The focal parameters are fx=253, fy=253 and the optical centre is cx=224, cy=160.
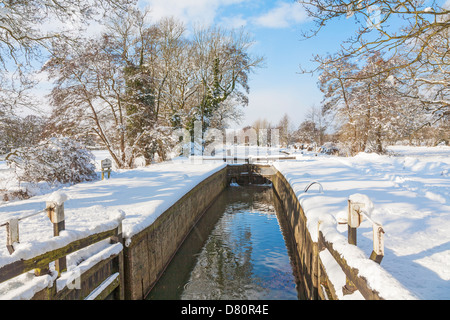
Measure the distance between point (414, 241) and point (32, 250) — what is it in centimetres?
539

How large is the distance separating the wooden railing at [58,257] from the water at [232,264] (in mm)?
1568

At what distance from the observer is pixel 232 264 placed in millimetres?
7000

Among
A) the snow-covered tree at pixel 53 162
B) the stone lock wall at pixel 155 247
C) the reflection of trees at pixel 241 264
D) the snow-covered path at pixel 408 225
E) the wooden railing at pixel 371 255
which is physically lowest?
the reflection of trees at pixel 241 264

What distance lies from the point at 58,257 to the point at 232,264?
497cm

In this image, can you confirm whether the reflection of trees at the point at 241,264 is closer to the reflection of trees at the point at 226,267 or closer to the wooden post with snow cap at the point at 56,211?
the reflection of trees at the point at 226,267

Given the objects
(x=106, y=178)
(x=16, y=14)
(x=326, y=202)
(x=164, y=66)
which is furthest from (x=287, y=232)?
(x=164, y=66)

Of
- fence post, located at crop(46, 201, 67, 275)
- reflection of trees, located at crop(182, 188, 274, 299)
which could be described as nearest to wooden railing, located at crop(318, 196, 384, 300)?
reflection of trees, located at crop(182, 188, 274, 299)

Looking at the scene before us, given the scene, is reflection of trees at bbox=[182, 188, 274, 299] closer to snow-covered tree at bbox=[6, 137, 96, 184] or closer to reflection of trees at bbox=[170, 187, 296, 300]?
reflection of trees at bbox=[170, 187, 296, 300]

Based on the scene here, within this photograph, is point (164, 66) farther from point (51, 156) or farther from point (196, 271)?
point (196, 271)

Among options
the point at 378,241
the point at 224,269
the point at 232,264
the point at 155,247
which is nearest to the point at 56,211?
the point at 155,247

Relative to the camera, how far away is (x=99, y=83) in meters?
14.6

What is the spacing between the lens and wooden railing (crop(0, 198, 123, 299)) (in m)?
2.35

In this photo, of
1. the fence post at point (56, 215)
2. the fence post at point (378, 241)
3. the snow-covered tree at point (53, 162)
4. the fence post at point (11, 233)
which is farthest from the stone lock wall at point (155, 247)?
the snow-covered tree at point (53, 162)

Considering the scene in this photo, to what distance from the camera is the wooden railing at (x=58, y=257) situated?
2348 millimetres
